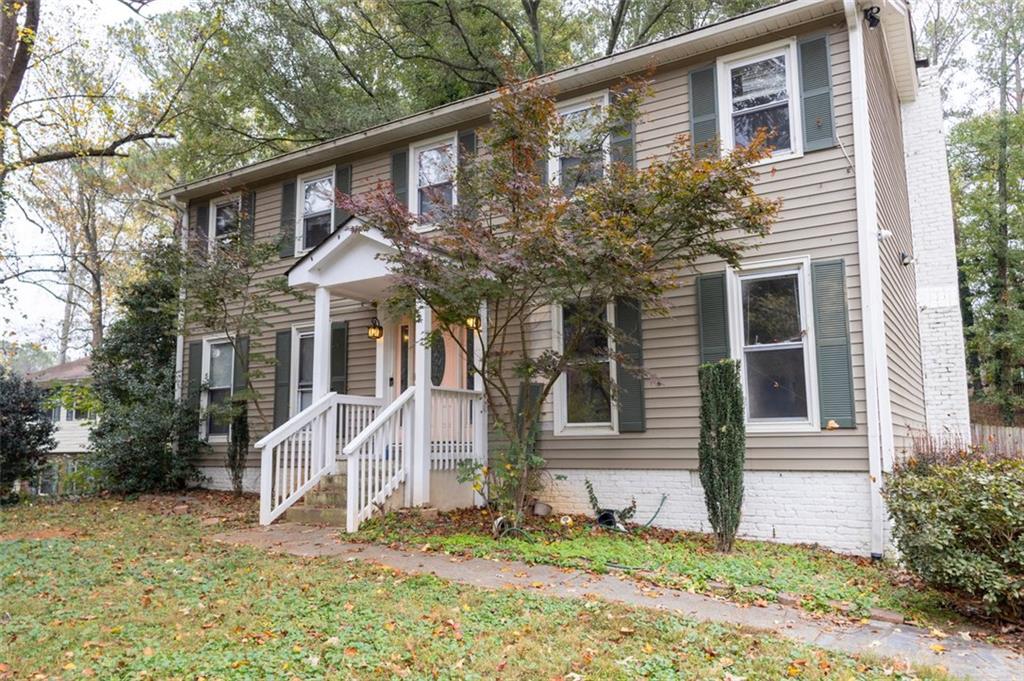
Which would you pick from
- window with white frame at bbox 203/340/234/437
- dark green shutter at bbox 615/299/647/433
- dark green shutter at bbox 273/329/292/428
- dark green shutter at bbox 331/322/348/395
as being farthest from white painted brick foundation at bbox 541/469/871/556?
window with white frame at bbox 203/340/234/437

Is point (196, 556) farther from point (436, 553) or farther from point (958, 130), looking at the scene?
point (958, 130)

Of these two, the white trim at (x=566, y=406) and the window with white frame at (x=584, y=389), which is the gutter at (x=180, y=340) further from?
the window with white frame at (x=584, y=389)

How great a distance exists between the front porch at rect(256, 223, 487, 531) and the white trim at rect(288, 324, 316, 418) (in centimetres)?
184

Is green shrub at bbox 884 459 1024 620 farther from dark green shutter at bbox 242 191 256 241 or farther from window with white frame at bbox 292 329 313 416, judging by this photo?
dark green shutter at bbox 242 191 256 241

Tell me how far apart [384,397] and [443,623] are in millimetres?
5855

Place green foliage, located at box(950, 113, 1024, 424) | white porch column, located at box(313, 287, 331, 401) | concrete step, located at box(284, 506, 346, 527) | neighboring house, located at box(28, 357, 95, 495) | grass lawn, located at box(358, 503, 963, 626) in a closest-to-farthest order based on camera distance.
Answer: grass lawn, located at box(358, 503, 963, 626), concrete step, located at box(284, 506, 346, 527), white porch column, located at box(313, 287, 331, 401), neighboring house, located at box(28, 357, 95, 495), green foliage, located at box(950, 113, 1024, 424)

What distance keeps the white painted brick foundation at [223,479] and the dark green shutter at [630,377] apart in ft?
20.7

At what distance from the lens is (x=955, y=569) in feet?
14.1

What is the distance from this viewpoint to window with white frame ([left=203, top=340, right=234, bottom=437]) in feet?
38.2

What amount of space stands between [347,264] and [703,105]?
465 cm

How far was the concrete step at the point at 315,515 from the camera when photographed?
7633mm

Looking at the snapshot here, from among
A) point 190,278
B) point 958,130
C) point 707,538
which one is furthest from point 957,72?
point 190,278

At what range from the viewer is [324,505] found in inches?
316

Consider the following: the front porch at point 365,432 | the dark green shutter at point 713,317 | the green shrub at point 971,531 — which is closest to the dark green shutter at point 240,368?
the front porch at point 365,432
